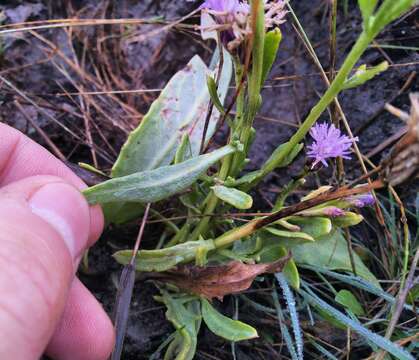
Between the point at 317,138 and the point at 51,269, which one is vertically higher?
the point at 317,138

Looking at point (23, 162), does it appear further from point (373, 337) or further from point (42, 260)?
point (373, 337)

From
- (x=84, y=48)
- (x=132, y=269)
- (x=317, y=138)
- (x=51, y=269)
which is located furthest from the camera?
(x=84, y=48)

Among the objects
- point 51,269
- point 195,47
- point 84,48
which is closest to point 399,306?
point 51,269

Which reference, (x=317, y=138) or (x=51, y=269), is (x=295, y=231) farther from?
(x=51, y=269)

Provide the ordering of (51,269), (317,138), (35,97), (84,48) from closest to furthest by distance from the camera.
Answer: (51,269) → (317,138) → (35,97) → (84,48)

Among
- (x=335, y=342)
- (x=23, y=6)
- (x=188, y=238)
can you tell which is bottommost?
(x=335, y=342)

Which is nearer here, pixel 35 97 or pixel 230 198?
pixel 230 198
